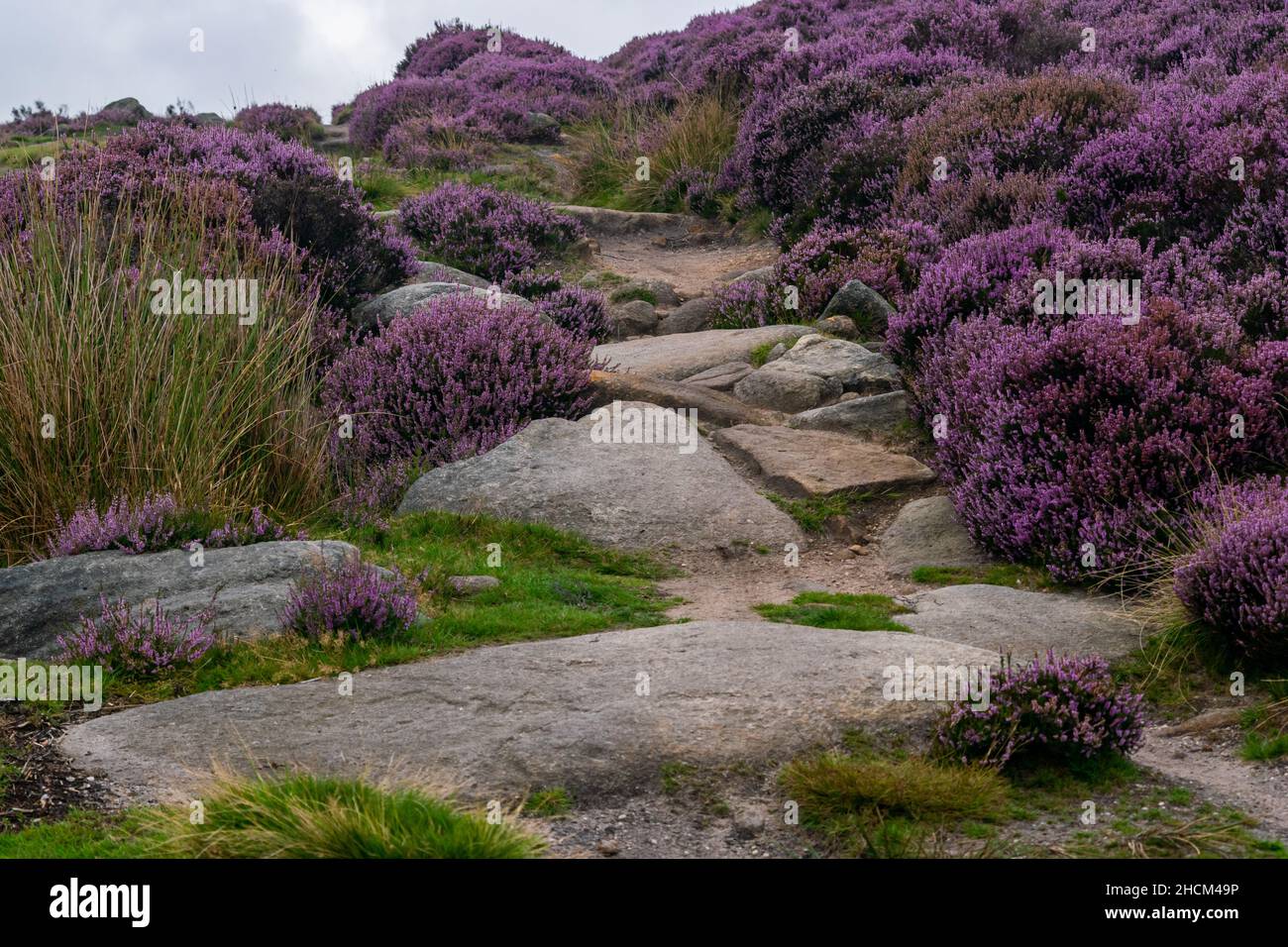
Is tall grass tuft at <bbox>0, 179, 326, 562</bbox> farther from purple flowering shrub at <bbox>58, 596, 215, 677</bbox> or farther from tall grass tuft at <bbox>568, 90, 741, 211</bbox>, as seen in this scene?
tall grass tuft at <bbox>568, 90, 741, 211</bbox>

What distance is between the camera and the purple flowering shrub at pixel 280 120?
89.2 feet

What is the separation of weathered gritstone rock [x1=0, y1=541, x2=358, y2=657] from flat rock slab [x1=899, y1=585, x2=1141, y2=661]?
349cm

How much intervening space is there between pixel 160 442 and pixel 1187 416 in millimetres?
6598

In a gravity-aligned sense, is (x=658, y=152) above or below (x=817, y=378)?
above

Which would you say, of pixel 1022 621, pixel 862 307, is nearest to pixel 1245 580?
pixel 1022 621

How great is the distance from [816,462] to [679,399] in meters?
1.56

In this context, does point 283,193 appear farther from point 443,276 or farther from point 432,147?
point 432,147

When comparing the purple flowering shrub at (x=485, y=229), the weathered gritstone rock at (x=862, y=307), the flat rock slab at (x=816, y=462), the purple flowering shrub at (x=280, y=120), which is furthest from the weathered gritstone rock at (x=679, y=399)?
the purple flowering shrub at (x=280, y=120)

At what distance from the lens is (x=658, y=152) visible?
2186cm

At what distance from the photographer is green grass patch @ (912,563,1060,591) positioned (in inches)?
324

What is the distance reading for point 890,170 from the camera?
54.1 ft

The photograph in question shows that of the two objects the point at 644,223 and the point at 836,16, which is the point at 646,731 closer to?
the point at 644,223
